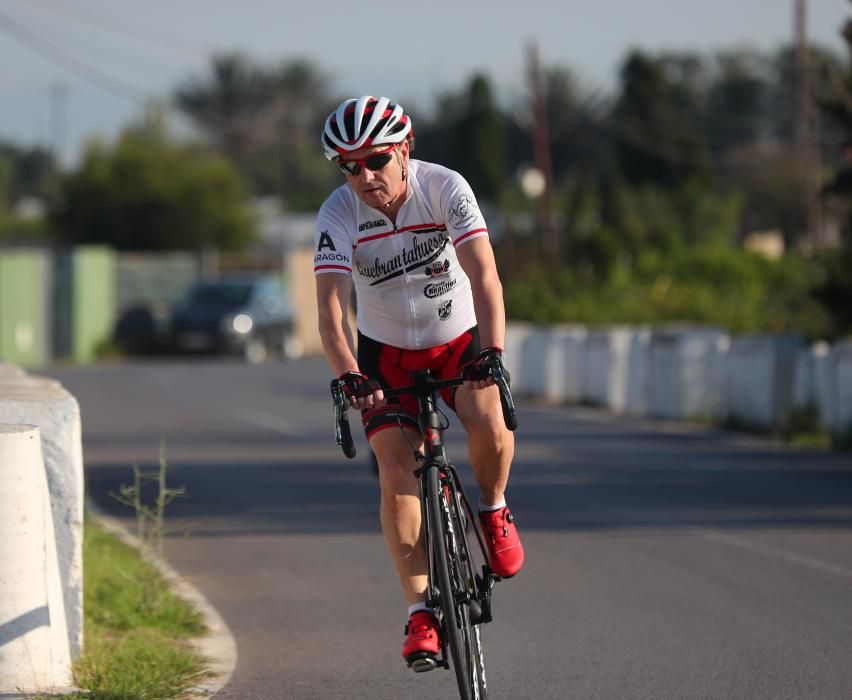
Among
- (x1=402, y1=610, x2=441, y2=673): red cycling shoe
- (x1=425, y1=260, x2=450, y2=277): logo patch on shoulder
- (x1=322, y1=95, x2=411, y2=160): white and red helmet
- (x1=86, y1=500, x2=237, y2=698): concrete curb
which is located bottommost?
(x1=86, y1=500, x2=237, y2=698): concrete curb

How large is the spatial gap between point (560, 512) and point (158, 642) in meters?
5.31

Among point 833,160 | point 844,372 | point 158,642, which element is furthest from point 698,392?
point 833,160

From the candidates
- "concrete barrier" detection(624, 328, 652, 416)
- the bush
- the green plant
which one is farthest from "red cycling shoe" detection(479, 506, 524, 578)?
"concrete barrier" detection(624, 328, 652, 416)

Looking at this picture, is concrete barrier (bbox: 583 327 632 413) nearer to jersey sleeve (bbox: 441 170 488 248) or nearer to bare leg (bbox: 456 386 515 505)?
bare leg (bbox: 456 386 515 505)

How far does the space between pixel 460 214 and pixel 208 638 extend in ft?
9.14

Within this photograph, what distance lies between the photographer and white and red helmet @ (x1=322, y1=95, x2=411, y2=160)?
616 centimetres

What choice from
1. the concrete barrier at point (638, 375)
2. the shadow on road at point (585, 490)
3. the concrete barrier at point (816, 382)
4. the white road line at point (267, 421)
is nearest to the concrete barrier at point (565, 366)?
the concrete barrier at point (638, 375)

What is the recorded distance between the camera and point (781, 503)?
13.0 meters

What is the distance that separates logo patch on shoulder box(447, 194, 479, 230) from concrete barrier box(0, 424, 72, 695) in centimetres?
173

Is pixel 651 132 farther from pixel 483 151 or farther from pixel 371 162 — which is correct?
pixel 371 162

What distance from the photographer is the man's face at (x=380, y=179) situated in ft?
20.4

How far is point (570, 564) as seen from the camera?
33.7 feet

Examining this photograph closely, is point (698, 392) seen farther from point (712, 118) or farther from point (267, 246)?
point (712, 118)

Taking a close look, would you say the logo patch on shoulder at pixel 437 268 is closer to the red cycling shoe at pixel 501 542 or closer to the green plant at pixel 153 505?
the red cycling shoe at pixel 501 542
